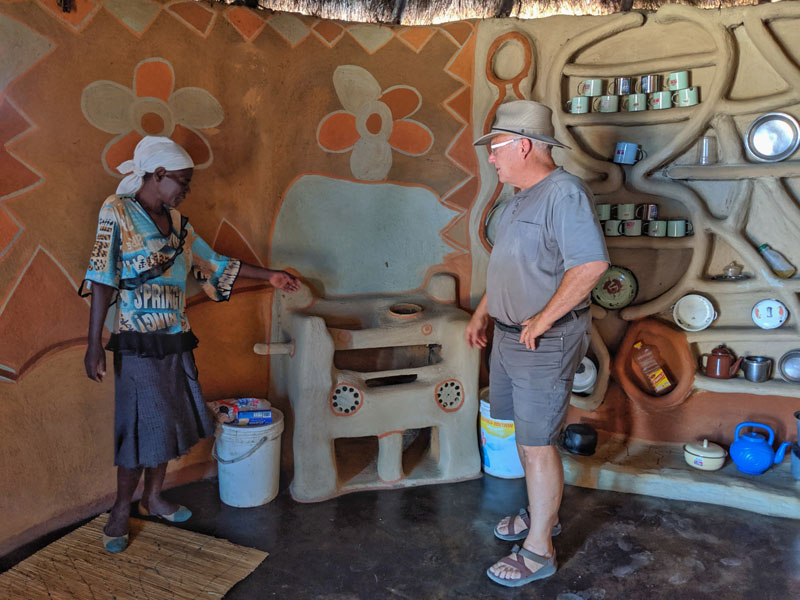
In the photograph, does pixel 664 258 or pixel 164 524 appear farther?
pixel 664 258

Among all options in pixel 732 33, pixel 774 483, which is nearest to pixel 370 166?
pixel 732 33

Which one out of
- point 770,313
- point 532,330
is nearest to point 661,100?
point 770,313

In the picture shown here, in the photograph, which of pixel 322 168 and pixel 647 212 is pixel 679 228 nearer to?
pixel 647 212

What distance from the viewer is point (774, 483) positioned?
2.98 meters

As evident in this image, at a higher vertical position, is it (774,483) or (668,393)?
(668,393)

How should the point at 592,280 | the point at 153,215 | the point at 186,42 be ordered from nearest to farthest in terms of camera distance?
1. the point at 592,280
2. the point at 153,215
3. the point at 186,42

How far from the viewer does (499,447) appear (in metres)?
3.25

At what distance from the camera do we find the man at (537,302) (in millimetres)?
2197

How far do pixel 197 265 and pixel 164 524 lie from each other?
1.13m

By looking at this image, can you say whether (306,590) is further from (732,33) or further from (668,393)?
(732,33)

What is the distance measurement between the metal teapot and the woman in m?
2.51

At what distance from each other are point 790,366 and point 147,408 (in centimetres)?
301

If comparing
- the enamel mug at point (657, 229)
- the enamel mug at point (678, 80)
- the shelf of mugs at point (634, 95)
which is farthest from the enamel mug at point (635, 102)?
the enamel mug at point (657, 229)

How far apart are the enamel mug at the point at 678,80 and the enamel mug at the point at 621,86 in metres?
0.20
